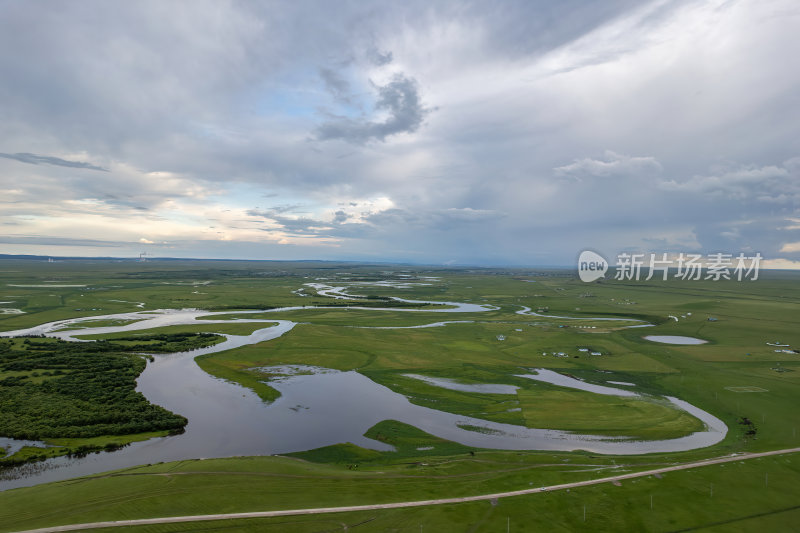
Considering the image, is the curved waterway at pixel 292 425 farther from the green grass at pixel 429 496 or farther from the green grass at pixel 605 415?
the green grass at pixel 429 496

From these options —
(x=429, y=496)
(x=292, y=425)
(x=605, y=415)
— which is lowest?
(x=292, y=425)

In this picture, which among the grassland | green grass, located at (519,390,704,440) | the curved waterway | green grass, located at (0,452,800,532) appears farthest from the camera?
green grass, located at (519,390,704,440)

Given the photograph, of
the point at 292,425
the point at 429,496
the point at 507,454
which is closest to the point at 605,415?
the point at 507,454

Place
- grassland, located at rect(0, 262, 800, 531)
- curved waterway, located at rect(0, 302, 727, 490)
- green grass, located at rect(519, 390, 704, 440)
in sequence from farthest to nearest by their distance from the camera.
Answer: green grass, located at rect(519, 390, 704, 440) < curved waterway, located at rect(0, 302, 727, 490) < grassland, located at rect(0, 262, 800, 531)

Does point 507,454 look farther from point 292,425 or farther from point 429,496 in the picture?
point 292,425

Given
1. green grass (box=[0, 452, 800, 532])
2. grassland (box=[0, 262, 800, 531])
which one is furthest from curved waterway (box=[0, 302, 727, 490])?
green grass (box=[0, 452, 800, 532])

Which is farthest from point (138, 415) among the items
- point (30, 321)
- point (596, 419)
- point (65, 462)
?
point (30, 321)

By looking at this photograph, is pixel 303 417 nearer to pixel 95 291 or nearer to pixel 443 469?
pixel 443 469

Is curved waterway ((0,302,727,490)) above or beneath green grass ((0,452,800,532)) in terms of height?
beneath

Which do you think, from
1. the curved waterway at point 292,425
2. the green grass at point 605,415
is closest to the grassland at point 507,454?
the green grass at point 605,415

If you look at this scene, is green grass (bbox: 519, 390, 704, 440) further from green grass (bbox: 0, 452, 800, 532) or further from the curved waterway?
green grass (bbox: 0, 452, 800, 532)
